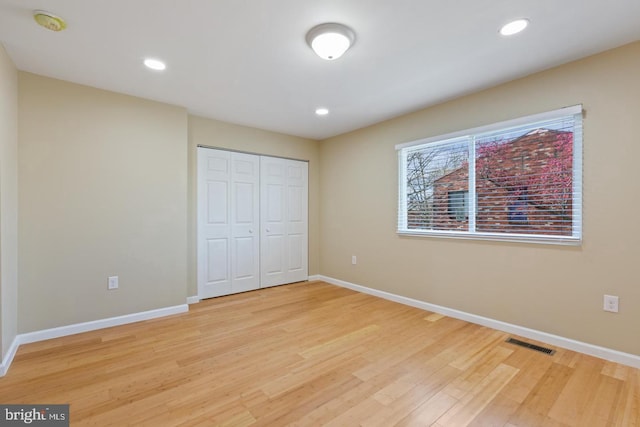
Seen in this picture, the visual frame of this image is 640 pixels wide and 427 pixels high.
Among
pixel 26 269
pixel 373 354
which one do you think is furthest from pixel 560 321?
pixel 26 269

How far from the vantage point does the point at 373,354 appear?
236 centimetres

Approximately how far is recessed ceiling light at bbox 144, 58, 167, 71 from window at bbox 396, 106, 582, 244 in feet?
8.96

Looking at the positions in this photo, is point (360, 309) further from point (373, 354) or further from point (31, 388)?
point (31, 388)

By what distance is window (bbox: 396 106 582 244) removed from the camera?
246 centimetres

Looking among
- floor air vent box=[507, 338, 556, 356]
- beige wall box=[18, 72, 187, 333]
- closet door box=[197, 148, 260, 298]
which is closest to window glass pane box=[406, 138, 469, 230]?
floor air vent box=[507, 338, 556, 356]

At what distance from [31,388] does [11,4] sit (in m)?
2.42

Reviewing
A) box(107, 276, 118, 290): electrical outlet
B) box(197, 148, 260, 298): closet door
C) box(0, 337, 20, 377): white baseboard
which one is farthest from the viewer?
box(197, 148, 260, 298): closet door

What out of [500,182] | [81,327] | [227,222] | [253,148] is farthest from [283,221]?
[500,182]

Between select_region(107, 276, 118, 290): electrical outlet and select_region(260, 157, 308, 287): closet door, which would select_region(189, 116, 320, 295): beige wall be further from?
select_region(107, 276, 118, 290): electrical outlet

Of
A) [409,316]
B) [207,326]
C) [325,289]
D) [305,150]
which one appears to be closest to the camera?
[207,326]

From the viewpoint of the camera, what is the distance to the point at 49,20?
6.11 feet

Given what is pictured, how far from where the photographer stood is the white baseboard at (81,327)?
231 cm

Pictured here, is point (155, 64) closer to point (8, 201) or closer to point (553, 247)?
point (8, 201)

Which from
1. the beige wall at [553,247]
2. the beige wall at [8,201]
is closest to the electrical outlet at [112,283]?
the beige wall at [8,201]
